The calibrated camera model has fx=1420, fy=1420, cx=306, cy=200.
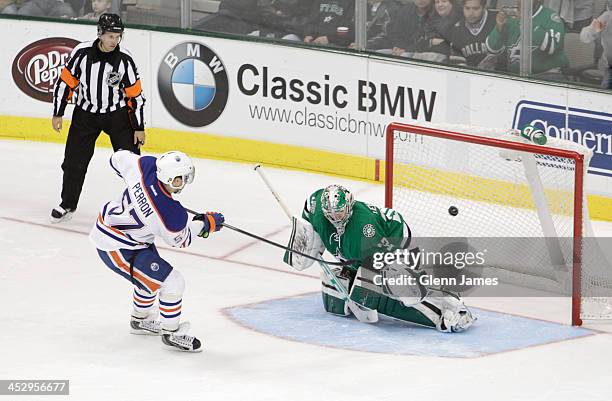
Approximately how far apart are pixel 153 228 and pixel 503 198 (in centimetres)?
207

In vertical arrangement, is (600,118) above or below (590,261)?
above

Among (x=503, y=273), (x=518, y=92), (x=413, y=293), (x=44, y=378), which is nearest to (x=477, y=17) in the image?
(x=518, y=92)

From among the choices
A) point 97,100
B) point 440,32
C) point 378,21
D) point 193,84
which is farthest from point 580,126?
point 193,84

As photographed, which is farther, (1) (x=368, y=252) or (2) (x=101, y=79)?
(2) (x=101, y=79)

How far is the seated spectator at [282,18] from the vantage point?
9773mm

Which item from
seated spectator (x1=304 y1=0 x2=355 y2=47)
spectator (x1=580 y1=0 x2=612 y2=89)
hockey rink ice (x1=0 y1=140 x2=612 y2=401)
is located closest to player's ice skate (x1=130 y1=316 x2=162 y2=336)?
hockey rink ice (x1=0 y1=140 x2=612 y2=401)

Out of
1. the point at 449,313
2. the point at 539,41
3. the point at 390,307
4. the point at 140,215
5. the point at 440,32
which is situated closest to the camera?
the point at 140,215

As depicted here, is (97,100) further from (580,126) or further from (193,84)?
(580,126)

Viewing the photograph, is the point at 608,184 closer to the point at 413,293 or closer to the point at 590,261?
the point at 590,261

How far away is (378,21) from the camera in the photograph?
947 centimetres

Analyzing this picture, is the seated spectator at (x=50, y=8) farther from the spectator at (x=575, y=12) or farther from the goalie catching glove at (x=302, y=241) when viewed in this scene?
the goalie catching glove at (x=302, y=241)

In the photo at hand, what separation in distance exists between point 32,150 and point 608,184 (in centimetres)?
428

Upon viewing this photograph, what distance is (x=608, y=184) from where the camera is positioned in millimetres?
8500

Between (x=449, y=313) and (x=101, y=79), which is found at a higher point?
(x=101, y=79)
